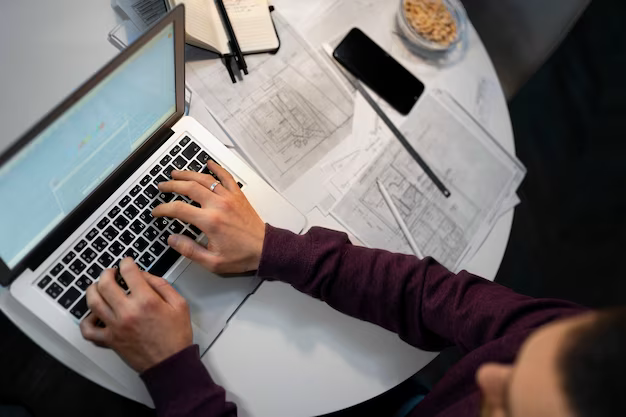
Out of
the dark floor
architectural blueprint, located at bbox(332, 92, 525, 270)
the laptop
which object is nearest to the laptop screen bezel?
the laptop

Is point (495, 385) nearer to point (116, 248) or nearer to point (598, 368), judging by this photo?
point (598, 368)

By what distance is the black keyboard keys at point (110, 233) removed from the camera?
67 cm

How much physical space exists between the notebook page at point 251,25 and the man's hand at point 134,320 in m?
0.46

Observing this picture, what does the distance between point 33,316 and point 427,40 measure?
861mm

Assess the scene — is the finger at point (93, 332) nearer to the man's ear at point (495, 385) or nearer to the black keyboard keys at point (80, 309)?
the black keyboard keys at point (80, 309)

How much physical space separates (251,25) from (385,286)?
0.54 metres

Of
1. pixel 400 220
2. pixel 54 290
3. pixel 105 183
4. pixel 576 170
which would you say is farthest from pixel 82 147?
pixel 576 170

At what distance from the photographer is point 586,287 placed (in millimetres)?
1634

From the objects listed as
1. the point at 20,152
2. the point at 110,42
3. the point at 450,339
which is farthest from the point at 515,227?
the point at 20,152

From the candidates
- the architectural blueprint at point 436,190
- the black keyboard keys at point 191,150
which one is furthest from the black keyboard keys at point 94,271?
the architectural blueprint at point 436,190

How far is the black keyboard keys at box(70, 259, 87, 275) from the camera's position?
0.64 m

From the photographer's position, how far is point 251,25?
88 cm

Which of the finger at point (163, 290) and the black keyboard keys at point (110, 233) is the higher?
the black keyboard keys at point (110, 233)

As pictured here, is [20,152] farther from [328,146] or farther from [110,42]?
[328,146]
